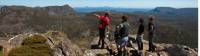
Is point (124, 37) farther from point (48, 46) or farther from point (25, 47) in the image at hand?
point (25, 47)

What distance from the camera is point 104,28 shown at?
82.6ft

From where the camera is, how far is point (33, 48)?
73.2 feet

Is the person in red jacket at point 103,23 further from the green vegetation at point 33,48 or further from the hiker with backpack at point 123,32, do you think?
the green vegetation at point 33,48

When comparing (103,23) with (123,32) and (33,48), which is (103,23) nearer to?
(123,32)

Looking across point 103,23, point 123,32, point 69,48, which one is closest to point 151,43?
point 103,23

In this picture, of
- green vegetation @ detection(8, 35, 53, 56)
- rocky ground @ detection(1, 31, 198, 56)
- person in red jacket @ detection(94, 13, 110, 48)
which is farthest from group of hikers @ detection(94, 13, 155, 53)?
green vegetation @ detection(8, 35, 53, 56)

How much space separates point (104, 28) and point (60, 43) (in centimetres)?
358

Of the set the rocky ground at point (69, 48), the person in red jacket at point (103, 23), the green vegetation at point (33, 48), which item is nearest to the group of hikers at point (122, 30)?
the person in red jacket at point (103, 23)

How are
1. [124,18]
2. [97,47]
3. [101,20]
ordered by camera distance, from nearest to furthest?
[124,18] < [101,20] < [97,47]

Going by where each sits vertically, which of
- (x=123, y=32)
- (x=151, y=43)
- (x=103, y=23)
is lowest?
(x=151, y=43)

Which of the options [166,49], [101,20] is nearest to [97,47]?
[101,20]

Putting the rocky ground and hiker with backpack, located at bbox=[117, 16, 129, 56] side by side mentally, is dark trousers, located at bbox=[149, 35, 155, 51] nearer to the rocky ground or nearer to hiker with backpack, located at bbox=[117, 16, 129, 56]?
the rocky ground

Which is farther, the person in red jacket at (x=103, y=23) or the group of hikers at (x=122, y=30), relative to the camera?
the person in red jacket at (x=103, y=23)

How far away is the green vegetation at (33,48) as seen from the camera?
70.5ft
